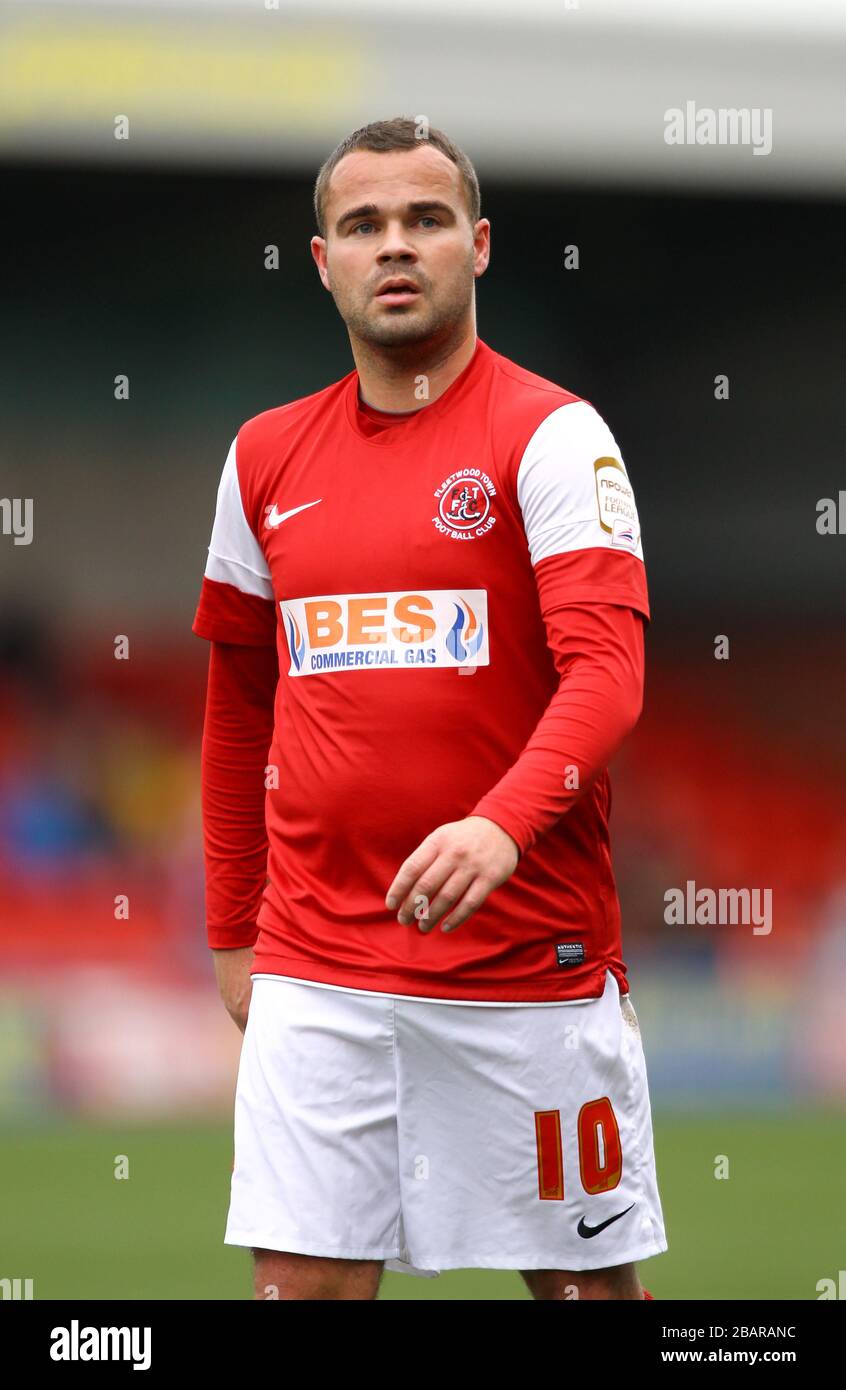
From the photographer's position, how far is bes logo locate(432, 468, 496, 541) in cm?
276

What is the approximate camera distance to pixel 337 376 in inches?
470

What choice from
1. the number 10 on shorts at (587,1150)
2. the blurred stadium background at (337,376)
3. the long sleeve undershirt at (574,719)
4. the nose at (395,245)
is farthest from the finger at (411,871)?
the blurred stadium background at (337,376)

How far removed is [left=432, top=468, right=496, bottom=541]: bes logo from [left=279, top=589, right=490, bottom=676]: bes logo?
0.27 ft

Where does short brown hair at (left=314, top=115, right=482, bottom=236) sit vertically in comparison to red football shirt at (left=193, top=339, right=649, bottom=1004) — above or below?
above

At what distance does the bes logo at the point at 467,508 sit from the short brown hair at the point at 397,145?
0.45 metres

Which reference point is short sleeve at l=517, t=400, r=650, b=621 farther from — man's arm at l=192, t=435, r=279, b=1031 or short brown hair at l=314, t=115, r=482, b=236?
man's arm at l=192, t=435, r=279, b=1031

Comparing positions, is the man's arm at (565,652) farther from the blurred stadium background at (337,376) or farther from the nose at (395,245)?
the blurred stadium background at (337,376)

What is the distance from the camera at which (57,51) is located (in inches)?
352

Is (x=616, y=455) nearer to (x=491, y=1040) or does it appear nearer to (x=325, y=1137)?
(x=491, y=1040)

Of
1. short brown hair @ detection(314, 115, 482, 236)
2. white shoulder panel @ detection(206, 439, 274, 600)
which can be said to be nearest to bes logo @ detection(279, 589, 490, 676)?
white shoulder panel @ detection(206, 439, 274, 600)

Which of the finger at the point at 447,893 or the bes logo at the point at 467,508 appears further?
the bes logo at the point at 467,508

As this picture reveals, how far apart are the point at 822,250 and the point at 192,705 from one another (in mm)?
4658

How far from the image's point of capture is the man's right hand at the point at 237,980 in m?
3.20

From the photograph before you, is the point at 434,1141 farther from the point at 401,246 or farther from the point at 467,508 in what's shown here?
the point at 401,246
